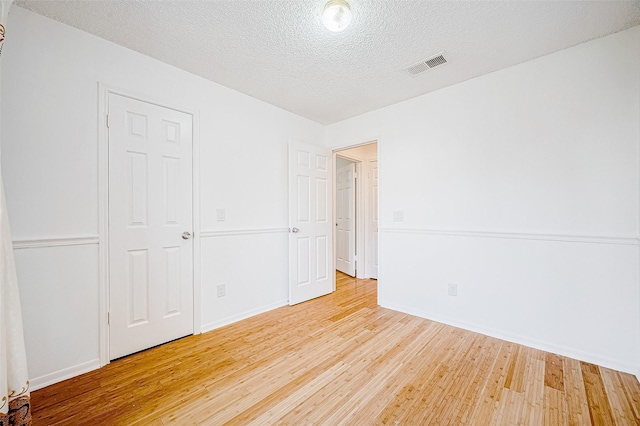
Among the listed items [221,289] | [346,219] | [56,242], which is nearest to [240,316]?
[221,289]

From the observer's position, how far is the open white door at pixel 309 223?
335 cm

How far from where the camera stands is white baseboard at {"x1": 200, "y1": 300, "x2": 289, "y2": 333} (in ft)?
8.61

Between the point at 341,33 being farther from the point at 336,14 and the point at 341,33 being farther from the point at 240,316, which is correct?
the point at 240,316

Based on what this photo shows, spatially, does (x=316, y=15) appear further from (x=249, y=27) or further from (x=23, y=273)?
(x=23, y=273)

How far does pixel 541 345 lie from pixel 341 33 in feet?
9.70

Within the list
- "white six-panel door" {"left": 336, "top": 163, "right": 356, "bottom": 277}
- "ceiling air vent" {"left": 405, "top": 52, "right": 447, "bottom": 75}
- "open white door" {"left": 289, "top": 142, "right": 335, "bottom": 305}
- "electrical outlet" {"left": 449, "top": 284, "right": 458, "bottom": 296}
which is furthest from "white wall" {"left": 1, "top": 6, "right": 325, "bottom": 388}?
"white six-panel door" {"left": 336, "top": 163, "right": 356, "bottom": 277}

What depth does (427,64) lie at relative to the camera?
2365 millimetres

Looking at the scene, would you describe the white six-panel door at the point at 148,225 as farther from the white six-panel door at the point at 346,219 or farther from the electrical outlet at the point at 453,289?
the white six-panel door at the point at 346,219

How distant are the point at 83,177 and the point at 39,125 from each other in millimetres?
397

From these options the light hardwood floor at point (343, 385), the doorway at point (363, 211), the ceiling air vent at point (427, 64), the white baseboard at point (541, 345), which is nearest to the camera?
the light hardwood floor at point (343, 385)

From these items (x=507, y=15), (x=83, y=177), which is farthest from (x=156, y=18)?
(x=507, y=15)

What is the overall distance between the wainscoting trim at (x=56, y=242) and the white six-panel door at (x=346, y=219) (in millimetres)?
3573

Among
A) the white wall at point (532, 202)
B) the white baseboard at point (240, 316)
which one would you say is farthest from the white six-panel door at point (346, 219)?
the white baseboard at point (240, 316)

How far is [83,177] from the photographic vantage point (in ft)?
6.42
